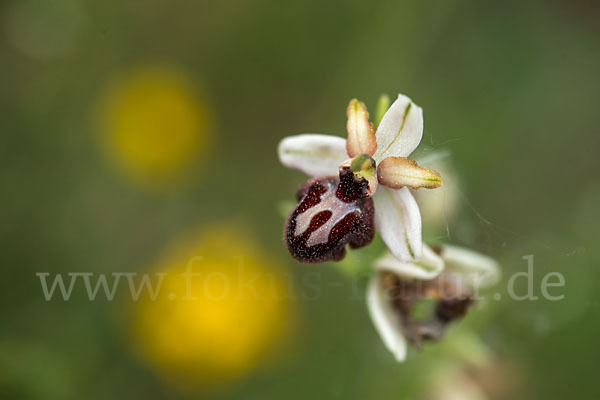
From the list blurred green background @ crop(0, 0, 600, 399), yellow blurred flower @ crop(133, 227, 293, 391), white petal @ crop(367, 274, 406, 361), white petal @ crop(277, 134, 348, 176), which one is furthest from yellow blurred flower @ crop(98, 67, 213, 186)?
white petal @ crop(277, 134, 348, 176)

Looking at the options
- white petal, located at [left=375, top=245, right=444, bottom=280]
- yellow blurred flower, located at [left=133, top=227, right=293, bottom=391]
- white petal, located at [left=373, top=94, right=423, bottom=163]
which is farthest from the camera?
yellow blurred flower, located at [left=133, top=227, right=293, bottom=391]

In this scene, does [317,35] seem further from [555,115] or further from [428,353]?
[428,353]

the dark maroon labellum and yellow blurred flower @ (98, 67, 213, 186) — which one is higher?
yellow blurred flower @ (98, 67, 213, 186)

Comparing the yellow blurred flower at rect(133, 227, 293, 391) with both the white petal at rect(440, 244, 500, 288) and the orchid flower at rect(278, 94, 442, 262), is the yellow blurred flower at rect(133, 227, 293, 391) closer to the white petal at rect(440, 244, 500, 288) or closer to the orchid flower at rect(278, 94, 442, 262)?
the white petal at rect(440, 244, 500, 288)

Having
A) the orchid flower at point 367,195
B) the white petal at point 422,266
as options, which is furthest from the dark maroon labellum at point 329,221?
the white petal at point 422,266

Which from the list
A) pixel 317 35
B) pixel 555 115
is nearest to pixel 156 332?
pixel 317 35

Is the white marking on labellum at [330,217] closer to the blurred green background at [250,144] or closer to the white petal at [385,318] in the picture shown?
the white petal at [385,318]
